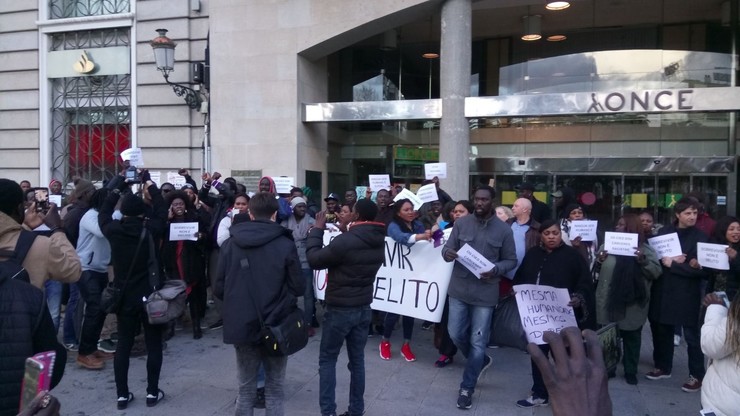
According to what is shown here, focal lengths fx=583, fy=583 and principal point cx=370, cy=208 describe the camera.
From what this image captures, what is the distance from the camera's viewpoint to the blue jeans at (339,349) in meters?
5.08

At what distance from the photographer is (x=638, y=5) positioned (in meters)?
14.3

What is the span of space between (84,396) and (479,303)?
162 inches

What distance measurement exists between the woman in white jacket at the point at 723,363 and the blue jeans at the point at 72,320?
6.97m

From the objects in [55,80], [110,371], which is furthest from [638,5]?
[55,80]

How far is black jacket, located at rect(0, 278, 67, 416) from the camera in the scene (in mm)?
2553

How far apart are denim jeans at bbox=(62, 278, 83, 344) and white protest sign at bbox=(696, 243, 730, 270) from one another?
7.27m

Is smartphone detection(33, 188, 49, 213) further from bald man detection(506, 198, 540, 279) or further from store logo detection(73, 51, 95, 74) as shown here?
bald man detection(506, 198, 540, 279)

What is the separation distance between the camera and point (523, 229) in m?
6.86

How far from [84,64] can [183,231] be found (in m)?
9.65

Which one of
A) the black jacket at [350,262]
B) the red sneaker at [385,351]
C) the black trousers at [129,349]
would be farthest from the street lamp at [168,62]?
the black jacket at [350,262]

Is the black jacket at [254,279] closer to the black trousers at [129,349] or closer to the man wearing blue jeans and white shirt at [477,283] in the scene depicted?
the black trousers at [129,349]

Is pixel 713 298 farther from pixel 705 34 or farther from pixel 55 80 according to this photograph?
pixel 55 80

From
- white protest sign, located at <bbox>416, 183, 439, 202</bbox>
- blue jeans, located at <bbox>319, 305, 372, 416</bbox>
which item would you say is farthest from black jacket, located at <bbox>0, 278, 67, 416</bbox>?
white protest sign, located at <bbox>416, 183, 439, 202</bbox>

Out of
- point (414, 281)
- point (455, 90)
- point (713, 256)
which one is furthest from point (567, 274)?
point (455, 90)
